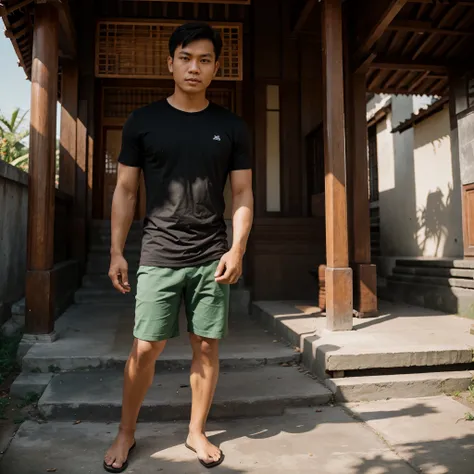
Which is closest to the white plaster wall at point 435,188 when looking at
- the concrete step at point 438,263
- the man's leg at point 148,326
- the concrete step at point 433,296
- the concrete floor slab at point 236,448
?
the concrete step at point 438,263

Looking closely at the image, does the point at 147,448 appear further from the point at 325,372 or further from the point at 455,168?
the point at 455,168

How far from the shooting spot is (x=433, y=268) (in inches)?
237

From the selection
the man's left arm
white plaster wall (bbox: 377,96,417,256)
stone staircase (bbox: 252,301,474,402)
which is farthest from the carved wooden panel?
the man's left arm

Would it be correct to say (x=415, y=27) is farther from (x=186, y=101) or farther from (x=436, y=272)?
(x=186, y=101)

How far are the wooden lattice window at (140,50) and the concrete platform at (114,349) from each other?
339 cm

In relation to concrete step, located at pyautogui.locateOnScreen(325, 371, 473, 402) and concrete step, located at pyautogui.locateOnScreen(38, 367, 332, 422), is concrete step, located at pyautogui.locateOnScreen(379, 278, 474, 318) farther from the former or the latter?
concrete step, located at pyautogui.locateOnScreen(38, 367, 332, 422)

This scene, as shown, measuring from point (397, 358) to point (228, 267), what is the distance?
74.2 inches

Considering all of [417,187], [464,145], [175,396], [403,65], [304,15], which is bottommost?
[175,396]

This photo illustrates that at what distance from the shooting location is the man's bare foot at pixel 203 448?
2.28 meters

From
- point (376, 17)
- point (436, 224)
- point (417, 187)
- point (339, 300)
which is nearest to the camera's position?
point (339, 300)

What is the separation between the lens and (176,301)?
224cm

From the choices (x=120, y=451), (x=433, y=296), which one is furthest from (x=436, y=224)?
(x=120, y=451)

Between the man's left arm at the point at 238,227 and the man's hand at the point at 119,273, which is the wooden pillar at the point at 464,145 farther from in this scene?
the man's hand at the point at 119,273

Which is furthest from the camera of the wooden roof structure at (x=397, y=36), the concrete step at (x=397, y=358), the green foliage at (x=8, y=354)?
the wooden roof structure at (x=397, y=36)
